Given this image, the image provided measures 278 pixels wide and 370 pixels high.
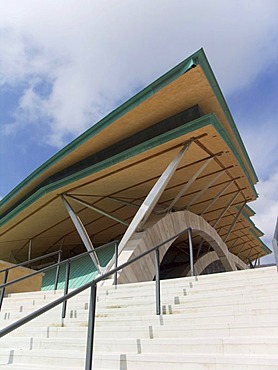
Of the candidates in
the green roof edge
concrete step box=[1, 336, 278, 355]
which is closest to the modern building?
the green roof edge

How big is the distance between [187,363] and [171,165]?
7348 mm

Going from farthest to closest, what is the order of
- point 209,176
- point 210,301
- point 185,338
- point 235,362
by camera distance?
1. point 209,176
2. point 210,301
3. point 185,338
4. point 235,362

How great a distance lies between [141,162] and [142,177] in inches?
47.6

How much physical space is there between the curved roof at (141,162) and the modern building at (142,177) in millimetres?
33

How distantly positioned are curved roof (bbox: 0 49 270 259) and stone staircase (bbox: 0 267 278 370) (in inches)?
209

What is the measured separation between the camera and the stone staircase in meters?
3.27

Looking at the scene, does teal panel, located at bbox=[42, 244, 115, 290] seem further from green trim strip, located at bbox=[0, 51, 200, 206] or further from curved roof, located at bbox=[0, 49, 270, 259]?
green trim strip, located at bbox=[0, 51, 200, 206]

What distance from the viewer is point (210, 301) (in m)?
4.67

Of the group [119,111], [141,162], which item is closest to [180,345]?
[141,162]

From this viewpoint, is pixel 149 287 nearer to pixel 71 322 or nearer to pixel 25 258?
pixel 71 322

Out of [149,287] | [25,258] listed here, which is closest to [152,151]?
[149,287]

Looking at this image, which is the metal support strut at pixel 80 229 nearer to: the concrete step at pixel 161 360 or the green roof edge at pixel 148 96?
the green roof edge at pixel 148 96

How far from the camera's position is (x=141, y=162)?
35.4 feet

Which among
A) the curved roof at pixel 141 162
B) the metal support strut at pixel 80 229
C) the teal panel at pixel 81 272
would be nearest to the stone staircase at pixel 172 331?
the curved roof at pixel 141 162
